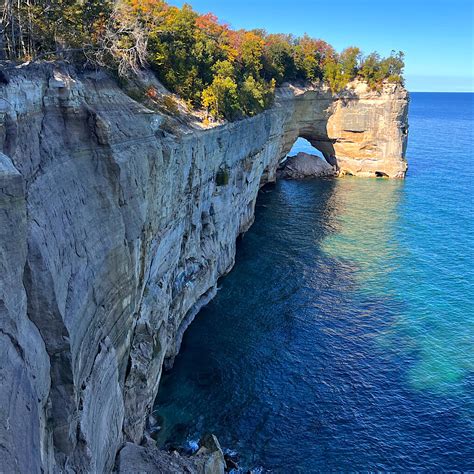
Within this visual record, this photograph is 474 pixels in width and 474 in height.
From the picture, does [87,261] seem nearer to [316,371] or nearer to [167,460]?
[167,460]

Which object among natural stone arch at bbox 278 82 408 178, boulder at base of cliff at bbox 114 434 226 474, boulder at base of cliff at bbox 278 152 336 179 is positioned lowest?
boulder at base of cliff at bbox 114 434 226 474

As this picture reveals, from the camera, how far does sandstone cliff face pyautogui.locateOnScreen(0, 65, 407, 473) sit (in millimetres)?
11484

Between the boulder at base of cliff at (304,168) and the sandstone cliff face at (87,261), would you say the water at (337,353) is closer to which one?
the sandstone cliff face at (87,261)

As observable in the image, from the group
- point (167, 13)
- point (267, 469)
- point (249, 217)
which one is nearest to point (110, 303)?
point (267, 469)

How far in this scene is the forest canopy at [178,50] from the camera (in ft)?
70.9

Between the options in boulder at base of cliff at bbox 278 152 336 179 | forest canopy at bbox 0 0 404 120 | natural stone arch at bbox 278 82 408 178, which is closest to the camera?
forest canopy at bbox 0 0 404 120

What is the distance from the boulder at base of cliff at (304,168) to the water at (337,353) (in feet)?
73.5

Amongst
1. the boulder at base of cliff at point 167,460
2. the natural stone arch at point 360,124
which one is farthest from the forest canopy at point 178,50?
the boulder at base of cliff at point 167,460

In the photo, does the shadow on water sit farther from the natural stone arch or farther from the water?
the natural stone arch

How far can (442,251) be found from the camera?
154 ft

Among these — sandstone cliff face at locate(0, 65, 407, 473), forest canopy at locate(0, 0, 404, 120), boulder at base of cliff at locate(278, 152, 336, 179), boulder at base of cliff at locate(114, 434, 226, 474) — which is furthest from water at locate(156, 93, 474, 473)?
boulder at base of cliff at locate(278, 152, 336, 179)

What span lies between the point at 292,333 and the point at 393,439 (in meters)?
10.4

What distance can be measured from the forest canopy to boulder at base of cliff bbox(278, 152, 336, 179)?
467 inches

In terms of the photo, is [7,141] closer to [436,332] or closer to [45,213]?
[45,213]
